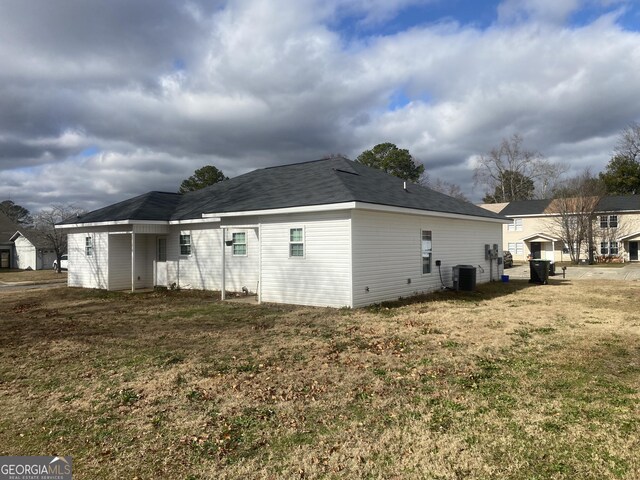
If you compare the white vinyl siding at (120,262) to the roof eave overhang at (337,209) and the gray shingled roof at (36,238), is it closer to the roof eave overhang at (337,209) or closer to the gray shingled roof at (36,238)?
the roof eave overhang at (337,209)

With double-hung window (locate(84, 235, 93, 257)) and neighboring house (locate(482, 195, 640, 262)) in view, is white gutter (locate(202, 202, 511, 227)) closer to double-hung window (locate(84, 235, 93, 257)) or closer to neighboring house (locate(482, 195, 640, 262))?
double-hung window (locate(84, 235, 93, 257))

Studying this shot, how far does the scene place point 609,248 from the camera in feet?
124

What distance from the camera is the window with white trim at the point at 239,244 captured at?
1556 cm

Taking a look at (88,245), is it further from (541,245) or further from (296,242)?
(541,245)

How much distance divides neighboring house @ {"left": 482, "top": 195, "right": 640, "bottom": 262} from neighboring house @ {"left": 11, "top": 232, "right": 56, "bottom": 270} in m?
41.3

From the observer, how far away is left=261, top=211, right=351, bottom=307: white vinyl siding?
11641mm

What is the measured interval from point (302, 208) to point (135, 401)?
7.74 m

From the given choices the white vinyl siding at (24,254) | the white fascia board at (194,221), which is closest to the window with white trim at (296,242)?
the white fascia board at (194,221)

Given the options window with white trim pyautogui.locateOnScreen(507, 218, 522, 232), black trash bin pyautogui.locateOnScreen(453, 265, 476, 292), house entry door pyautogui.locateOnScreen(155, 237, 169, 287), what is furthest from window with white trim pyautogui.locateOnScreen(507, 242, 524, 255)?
house entry door pyautogui.locateOnScreen(155, 237, 169, 287)

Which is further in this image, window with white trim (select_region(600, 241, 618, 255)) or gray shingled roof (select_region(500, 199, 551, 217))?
gray shingled roof (select_region(500, 199, 551, 217))

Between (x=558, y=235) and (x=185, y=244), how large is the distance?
34.9 metres

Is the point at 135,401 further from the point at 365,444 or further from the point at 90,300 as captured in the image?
the point at 90,300

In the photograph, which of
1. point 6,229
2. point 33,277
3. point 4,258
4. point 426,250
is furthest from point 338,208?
point 6,229

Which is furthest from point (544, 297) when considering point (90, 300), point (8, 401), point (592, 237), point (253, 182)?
point (592, 237)
